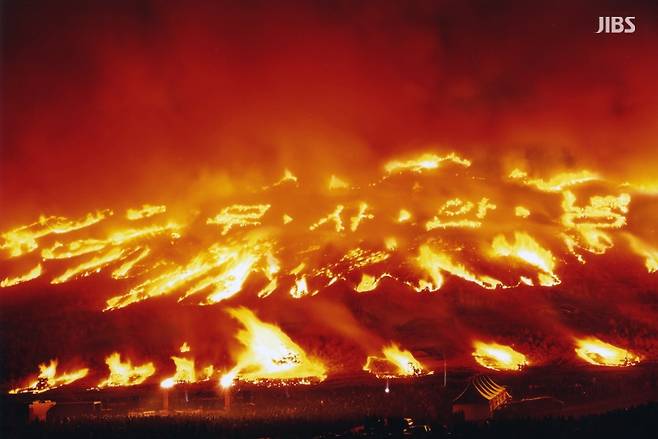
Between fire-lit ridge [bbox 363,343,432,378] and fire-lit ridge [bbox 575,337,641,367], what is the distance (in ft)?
16.3

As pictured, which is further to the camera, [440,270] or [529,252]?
[529,252]

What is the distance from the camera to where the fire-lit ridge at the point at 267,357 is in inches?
797

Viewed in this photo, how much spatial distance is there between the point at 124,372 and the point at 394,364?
8050mm

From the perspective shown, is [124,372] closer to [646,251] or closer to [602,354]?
[602,354]

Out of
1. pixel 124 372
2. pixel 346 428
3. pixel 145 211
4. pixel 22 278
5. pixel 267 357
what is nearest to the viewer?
pixel 346 428

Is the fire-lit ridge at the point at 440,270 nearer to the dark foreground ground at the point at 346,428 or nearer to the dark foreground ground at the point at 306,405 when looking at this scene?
the dark foreground ground at the point at 306,405

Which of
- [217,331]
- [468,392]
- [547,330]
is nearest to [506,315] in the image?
[547,330]

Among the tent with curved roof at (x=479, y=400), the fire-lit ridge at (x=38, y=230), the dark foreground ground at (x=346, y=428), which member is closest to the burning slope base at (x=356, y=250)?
the fire-lit ridge at (x=38, y=230)

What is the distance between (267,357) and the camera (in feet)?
72.2

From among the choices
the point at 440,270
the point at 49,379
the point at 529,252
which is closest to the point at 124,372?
the point at 49,379

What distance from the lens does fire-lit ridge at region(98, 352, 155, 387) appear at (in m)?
20.4

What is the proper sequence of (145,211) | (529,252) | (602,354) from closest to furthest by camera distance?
1. (602,354)
2. (529,252)
3. (145,211)

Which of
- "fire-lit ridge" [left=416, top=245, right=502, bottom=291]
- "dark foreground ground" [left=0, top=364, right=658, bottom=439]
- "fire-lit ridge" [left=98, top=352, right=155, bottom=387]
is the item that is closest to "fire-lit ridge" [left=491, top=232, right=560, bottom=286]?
"fire-lit ridge" [left=416, top=245, right=502, bottom=291]

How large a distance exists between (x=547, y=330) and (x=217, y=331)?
10.8 m
